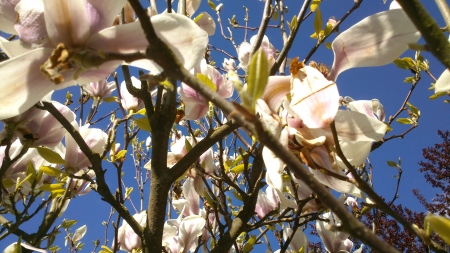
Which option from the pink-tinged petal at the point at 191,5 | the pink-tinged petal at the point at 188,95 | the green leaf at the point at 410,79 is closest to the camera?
the pink-tinged petal at the point at 188,95

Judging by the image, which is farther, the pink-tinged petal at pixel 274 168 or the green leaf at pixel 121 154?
the green leaf at pixel 121 154

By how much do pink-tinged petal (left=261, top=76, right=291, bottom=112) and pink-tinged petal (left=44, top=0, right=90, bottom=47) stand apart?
30 cm

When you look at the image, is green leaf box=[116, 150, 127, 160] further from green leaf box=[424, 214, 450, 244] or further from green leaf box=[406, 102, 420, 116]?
green leaf box=[406, 102, 420, 116]

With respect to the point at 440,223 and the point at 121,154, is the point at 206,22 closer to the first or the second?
the point at 121,154

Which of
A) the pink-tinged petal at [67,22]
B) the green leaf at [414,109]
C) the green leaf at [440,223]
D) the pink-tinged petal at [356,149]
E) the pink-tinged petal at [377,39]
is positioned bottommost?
the green leaf at [440,223]

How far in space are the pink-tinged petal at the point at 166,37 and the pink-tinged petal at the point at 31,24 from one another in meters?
0.07

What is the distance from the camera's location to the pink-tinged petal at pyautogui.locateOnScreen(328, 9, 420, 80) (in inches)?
22.8

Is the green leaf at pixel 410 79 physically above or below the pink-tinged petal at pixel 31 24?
above

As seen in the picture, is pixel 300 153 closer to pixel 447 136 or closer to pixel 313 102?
pixel 313 102

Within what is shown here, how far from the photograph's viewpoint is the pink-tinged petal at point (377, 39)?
58cm

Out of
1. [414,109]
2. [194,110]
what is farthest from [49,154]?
[414,109]

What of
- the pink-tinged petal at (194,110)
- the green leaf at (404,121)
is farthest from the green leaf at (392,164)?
the pink-tinged petal at (194,110)

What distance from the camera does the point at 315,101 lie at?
572 millimetres

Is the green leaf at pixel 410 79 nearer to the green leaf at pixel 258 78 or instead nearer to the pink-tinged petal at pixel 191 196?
the pink-tinged petal at pixel 191 196
